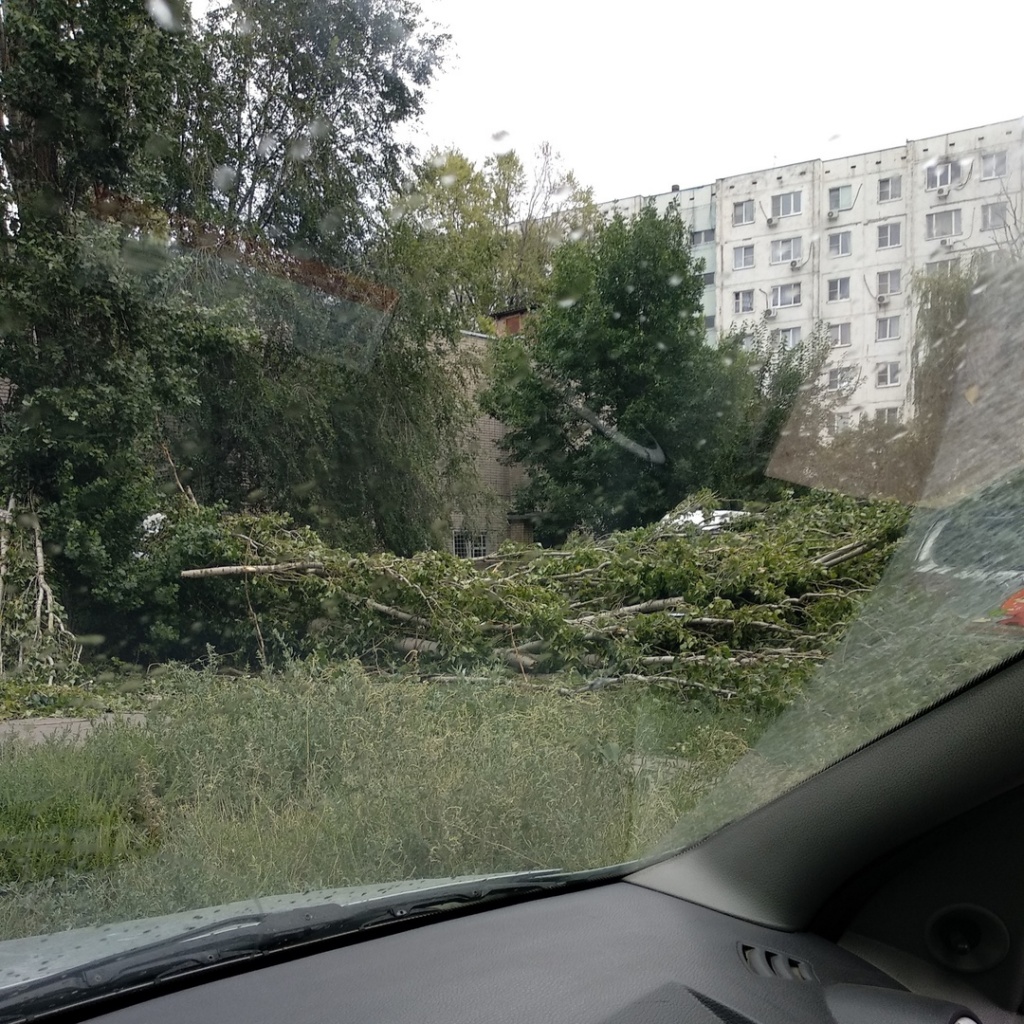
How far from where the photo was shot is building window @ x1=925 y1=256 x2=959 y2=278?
356cm

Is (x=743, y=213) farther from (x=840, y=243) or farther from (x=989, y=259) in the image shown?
(x=989, y=259)

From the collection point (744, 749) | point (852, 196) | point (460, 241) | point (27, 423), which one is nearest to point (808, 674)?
point (744, 749)

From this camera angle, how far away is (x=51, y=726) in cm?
436

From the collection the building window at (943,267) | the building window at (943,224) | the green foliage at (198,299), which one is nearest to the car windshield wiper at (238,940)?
the building window at (943,267)

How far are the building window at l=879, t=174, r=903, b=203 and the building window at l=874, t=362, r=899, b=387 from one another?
0.66 m

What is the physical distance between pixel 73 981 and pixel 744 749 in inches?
94.0

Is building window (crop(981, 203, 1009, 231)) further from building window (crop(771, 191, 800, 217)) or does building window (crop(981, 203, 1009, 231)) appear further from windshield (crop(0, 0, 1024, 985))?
building window (crop(771, 191, 800, 217))

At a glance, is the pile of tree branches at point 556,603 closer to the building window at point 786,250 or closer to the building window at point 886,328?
the building window at point 886,328

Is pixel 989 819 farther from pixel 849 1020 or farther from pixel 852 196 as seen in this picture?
pixel 852 196

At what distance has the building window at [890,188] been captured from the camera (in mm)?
3863

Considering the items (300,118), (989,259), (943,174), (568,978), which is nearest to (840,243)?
(943,174)

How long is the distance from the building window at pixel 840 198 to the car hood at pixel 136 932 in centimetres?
322

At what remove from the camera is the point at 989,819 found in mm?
2264

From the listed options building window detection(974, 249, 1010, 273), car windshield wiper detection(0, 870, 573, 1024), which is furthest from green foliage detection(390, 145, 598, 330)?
car windshield wiper detection(0, 870, 573, 1024)
